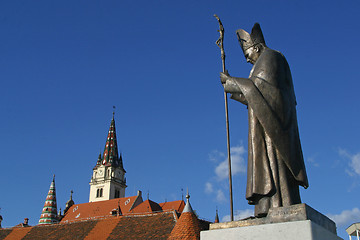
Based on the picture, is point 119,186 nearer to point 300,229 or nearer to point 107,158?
point 107,158

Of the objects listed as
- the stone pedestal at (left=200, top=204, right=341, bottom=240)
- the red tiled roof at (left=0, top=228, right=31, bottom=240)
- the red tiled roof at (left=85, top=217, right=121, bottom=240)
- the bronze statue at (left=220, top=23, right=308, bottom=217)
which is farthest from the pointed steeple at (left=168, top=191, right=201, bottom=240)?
the stone pedestal at (left=200, top=204, right=341, bottom=240)

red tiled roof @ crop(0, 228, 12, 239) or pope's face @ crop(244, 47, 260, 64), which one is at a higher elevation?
red tiled roof @ crop(0, 228, 12, 239)

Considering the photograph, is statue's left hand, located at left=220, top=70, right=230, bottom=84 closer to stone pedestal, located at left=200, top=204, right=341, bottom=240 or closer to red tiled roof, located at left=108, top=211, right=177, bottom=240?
stone pedestal, located at left=200, top=204, right=341, bottom=240

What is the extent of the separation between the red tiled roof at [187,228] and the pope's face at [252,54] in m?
22.5

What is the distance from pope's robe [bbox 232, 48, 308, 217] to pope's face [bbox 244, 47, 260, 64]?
1.63ft

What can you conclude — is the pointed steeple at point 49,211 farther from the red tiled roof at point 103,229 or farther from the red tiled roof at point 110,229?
the red tiled roof at point 103,229

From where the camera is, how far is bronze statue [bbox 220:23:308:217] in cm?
410

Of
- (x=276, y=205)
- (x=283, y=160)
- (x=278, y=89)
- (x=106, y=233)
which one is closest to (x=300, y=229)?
(x=276, y=205)

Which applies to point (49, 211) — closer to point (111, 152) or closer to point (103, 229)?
point (103, 229)

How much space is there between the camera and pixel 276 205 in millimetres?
3998

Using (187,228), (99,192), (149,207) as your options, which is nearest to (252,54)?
(187,228)

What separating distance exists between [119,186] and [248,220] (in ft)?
284

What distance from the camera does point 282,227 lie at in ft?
11.9

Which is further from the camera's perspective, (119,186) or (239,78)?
(119,186)
